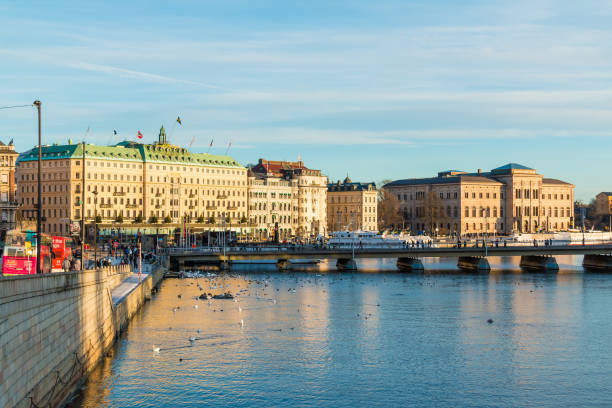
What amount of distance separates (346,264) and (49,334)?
92967 millimetres

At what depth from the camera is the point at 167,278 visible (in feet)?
360

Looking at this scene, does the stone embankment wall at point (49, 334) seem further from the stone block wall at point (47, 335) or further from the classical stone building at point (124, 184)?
the classical stone building at point (124, 184)

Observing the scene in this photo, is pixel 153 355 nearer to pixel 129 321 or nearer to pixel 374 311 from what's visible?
pixel 129 321

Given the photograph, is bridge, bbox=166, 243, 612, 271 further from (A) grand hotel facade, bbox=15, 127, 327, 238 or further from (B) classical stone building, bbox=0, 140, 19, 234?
(B) classical stone building, bbox=0, 140, 19, 234

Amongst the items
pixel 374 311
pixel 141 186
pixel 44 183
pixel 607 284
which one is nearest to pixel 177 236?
pixel 141 186

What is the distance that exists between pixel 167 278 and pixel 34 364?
3126 inches

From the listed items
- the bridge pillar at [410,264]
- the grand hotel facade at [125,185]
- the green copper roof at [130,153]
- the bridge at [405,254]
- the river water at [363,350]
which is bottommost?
the river water at [363,350]

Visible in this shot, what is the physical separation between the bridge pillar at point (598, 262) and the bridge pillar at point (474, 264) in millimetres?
17732

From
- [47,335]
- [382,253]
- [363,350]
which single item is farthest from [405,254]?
[47,335]

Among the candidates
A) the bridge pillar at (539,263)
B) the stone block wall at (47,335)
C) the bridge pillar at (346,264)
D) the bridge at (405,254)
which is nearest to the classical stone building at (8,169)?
the bridge at (405,254)

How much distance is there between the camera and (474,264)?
125 meters

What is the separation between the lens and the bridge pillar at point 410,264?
121875 millimetres

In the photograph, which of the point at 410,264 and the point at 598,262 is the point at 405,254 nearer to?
the point at 410,264

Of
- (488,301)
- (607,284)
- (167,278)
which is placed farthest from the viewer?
(167,278)
